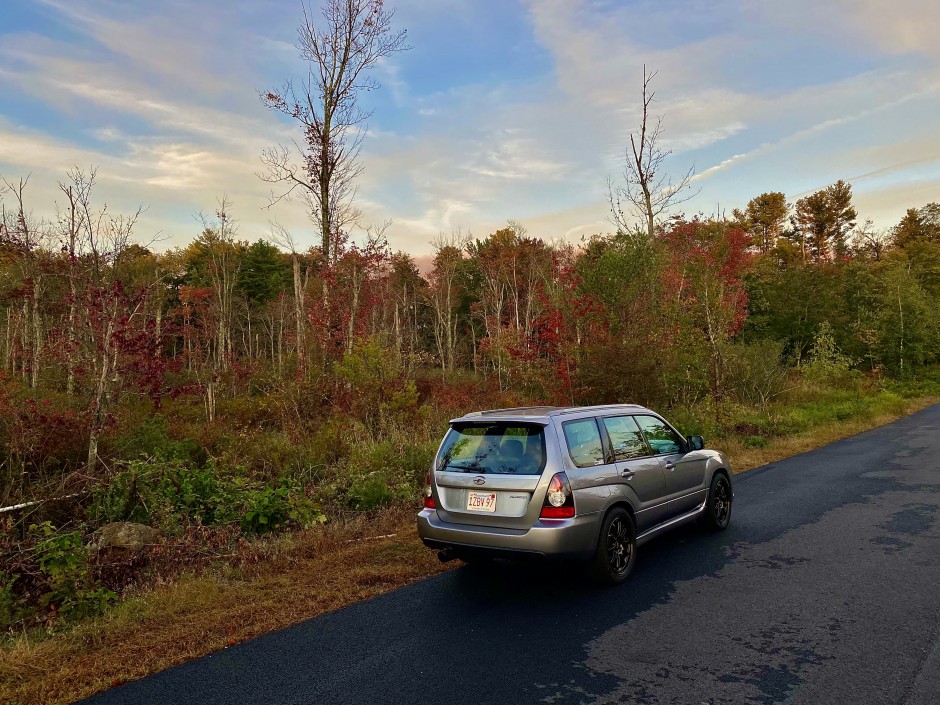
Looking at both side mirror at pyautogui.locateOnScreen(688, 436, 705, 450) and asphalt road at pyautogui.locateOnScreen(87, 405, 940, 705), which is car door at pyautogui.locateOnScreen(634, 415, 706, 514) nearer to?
side mirror at pyautogui.locateOnScreen(688, 436, 705, 450)

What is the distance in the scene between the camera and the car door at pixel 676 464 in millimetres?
6254

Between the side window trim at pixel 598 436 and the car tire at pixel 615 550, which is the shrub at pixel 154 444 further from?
the car tire at pixel 615 550

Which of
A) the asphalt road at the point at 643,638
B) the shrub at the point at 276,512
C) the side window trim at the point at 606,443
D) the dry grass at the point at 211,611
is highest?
the side window trim at the point at 606,443

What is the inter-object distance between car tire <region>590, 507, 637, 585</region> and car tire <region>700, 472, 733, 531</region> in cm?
181

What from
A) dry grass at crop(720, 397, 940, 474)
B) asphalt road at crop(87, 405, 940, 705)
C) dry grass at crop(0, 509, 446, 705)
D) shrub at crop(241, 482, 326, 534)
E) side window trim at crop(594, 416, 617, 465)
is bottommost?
dry grass at crop(720, 397, 940, 474)

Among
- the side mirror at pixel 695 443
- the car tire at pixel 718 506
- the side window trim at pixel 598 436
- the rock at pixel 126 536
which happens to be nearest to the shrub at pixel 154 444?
the rock at pixel 126 536

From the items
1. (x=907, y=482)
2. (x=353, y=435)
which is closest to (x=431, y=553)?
(x=353, y=435)

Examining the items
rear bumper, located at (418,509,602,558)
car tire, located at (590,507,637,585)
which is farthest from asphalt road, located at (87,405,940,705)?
rear bumper, located at (418,509,602,558)

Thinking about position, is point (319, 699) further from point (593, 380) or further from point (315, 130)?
point (315, 130)

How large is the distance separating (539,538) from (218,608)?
281 centimetres

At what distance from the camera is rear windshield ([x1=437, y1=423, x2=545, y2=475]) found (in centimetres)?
513

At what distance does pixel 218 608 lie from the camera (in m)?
4.99

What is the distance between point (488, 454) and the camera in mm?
5355

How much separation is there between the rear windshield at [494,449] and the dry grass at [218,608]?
1.32 m
